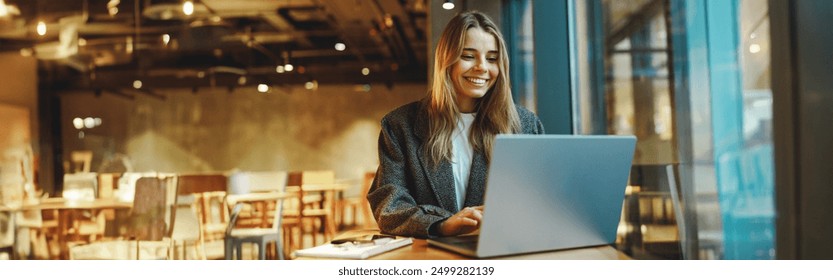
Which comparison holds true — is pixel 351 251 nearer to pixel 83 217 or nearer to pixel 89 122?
pixel 83 217

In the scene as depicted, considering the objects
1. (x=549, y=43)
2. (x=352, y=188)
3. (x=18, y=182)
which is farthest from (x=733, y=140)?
(x=352, y=188)

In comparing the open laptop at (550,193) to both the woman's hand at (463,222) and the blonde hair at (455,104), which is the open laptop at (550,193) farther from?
the blonde hair at (455,104)

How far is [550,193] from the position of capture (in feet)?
3.16

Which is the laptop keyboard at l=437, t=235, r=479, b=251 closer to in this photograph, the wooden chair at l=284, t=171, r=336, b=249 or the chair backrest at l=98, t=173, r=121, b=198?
the chair backrest at l=98, t=173, r=121, b=198

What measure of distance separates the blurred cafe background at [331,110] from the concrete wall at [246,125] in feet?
0.10

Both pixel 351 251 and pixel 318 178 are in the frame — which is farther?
pixel 318 178

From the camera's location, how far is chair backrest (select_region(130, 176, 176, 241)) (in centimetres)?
421

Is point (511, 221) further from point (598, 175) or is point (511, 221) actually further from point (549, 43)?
point (549, 43)

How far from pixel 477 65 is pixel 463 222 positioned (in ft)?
1.16

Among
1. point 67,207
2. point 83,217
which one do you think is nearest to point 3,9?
point 83,217

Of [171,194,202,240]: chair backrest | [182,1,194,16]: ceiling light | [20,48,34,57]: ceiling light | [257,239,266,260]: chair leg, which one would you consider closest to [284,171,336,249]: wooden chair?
[171,194,202,240]: chair backrest

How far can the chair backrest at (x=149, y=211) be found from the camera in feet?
13.8

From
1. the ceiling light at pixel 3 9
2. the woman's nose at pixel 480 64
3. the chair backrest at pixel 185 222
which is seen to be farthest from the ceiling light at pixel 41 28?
the woman's nose at pixel 480 64

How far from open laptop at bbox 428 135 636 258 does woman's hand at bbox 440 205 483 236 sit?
0.18ft
